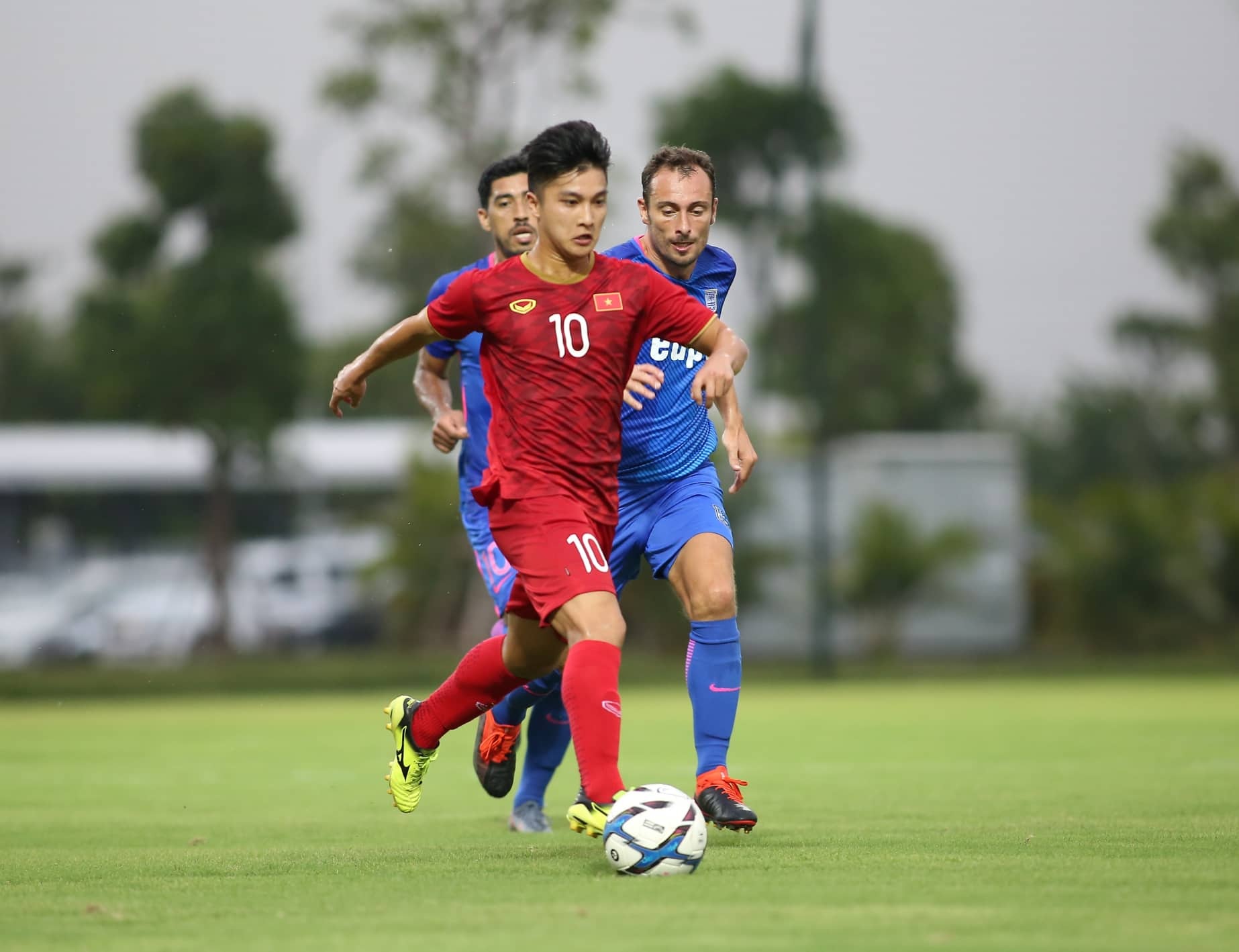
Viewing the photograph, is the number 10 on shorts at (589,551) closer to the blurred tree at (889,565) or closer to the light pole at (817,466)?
the light pole at (817,466)

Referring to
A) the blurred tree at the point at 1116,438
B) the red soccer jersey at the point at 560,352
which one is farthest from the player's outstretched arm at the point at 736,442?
the blurred tree at the point at 1116,438

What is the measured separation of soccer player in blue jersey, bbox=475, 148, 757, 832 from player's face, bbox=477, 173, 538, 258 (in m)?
0.67

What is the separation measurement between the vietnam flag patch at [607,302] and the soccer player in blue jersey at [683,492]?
0.56 metres

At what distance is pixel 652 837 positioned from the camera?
207 inches

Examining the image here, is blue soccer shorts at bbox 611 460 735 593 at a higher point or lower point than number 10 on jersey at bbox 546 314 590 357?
lower

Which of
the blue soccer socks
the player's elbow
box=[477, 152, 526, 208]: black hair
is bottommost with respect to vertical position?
the blue soccer socks

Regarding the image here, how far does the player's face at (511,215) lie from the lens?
312 inches

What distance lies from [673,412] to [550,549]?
5.33ft

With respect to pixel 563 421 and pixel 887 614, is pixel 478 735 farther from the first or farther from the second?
pixel 887 614

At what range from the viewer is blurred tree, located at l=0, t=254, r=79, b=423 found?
69938 mm

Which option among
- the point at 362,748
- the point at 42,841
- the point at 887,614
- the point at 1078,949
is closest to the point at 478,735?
the point at 42,841

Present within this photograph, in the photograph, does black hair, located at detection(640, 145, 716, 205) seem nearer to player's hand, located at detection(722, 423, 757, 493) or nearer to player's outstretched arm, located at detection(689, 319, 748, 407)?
player's outstretched arm, located at detection(689, 319, 748, 407)

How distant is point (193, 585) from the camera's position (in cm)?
3494

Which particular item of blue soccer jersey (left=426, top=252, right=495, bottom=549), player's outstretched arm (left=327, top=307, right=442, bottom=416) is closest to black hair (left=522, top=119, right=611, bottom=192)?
player's outstretched arm (left=327, top=307, right=442, bottom=416)
